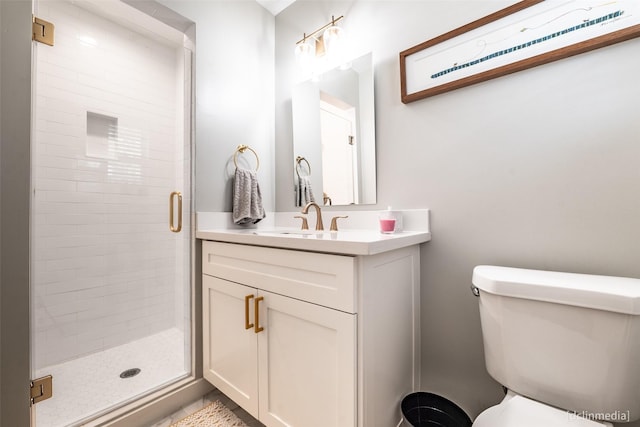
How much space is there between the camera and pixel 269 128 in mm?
1898

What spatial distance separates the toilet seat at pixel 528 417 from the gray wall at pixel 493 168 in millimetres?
365

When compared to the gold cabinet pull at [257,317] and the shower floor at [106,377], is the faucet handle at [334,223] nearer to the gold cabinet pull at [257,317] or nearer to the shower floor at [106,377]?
the gold cabinet pull at [257,317]

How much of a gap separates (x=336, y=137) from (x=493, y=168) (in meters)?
0.81

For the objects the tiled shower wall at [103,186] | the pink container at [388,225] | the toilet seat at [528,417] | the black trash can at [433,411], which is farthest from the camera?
the tiled shower wall at [103,186]

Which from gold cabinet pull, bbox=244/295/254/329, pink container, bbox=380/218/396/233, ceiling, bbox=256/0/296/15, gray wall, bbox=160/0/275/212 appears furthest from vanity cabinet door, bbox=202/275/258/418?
ceiling, bbox=256/0/296/15

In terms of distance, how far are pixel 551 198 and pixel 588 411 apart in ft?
2.16

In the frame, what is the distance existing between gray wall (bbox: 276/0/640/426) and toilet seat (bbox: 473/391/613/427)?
14.4 inches

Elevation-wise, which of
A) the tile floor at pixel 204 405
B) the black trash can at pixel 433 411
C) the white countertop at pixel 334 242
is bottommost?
the tile floor at pixel 204 405

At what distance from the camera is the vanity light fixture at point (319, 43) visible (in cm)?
153

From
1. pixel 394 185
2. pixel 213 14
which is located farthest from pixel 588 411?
pixel 213 14

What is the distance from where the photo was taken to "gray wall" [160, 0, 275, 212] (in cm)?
149

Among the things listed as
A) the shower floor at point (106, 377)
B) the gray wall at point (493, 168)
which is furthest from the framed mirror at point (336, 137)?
the shower floor at point (106, 377)

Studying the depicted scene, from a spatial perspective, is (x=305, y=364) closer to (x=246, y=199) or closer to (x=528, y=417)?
(x=528, y=417)

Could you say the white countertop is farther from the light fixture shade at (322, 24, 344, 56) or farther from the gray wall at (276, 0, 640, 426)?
the light fixture shade at (322, 24, 344, 56)
